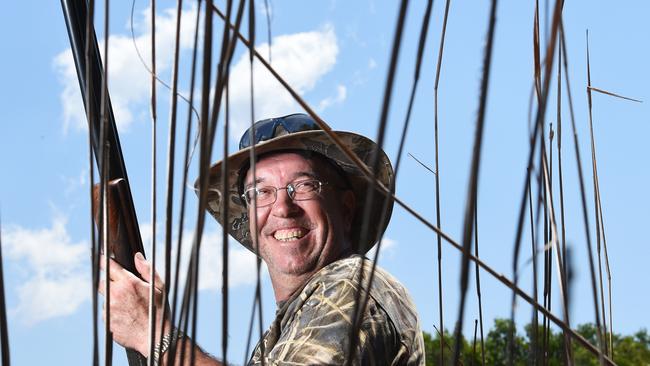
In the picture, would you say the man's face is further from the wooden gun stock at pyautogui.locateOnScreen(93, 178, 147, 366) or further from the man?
the wooden gun stock at pyautogui.locateOnScreen(93, 178, 147, 366)

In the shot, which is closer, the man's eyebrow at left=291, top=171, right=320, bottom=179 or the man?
the man

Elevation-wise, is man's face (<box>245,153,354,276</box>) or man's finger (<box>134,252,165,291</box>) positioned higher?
man's face (<box>245,153,354,276</box>)

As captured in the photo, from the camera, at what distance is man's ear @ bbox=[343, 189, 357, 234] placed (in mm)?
2594

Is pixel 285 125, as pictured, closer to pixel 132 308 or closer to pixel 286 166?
pixel 286 166

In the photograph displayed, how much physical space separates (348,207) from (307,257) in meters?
0.30

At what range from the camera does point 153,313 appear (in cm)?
94

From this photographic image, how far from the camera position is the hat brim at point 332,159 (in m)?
2.39

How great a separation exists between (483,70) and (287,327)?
144 cm

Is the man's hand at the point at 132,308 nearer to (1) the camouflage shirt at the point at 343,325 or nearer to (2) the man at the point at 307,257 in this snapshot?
(2) the man at the point at 307,257

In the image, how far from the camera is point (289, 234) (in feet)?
7.96

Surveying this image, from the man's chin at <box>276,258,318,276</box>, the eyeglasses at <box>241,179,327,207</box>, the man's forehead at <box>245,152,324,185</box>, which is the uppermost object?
the man's forehead at <box>245,152,324,185</box>

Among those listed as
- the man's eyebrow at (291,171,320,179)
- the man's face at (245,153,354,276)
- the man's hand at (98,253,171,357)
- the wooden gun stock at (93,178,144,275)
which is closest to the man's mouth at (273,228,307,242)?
the man's face at (245,153,354,276)

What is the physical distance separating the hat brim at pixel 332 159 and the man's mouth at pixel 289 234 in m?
0.16

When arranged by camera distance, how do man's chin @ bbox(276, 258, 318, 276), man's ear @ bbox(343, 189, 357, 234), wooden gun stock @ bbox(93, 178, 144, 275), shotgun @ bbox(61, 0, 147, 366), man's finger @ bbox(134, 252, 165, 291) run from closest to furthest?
shotgun @ bbox(61, 0, 147, 366)
wooden gun stock @ bbox(93, 178, 144, 275)
man's finger @ bbox(134, 252, 165, 291)
man's chin @ bbox(276, 258, 318, 276)
man's ear @ bbox(343, 189, 357, 234)
